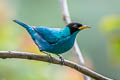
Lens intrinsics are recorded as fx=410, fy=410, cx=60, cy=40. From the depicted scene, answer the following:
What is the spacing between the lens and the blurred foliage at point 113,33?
2.53 metres

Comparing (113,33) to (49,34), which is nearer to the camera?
(113,33)

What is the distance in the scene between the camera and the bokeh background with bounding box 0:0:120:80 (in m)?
2.70

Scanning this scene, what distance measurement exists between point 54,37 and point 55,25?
245cm

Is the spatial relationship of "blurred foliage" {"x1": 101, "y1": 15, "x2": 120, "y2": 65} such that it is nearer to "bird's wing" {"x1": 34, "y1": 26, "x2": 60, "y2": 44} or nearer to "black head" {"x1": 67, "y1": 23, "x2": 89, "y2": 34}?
"black head" {"x1": 67, "y1": 23, "x2": 89, "y2": 34}

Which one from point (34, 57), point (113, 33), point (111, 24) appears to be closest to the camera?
point (34, 57)

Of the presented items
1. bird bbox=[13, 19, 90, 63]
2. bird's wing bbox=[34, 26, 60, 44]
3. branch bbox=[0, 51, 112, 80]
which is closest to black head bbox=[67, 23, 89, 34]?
bird bbox=[13, 19, 90, 63]

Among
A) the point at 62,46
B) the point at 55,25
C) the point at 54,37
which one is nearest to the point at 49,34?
the point at 54,37

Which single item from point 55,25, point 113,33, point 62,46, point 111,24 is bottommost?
point 55,25

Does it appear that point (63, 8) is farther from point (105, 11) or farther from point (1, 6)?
point (105, 11)

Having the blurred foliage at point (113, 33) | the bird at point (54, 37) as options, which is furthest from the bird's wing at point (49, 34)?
the blurred foliage at point (113, 33)

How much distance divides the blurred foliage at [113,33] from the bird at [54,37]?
1.03 feet

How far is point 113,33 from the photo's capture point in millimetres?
2715

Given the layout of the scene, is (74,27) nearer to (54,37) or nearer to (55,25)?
(54,37)

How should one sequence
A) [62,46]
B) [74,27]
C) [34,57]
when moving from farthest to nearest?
[74,27] < [62,46] < [34,57]
